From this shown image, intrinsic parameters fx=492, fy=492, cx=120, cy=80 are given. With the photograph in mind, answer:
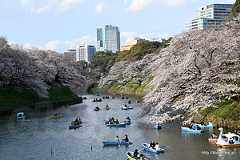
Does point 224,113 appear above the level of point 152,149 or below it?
above

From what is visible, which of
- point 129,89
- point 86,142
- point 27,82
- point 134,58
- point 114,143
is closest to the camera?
point 114,143

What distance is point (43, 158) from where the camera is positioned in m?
35.6

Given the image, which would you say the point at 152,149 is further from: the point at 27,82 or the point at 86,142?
the point at 27,82

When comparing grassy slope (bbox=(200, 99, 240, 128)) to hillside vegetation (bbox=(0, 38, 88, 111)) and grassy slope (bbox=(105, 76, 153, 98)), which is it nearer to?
hillside vegetation (bbox=(0, 38, 88, 111))

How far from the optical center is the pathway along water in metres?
34.9

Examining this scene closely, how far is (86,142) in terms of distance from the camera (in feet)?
137

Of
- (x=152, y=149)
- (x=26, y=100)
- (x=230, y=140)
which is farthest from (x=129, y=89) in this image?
(x=230, y=140)

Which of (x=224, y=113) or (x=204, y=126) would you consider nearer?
(x=224, y=113)

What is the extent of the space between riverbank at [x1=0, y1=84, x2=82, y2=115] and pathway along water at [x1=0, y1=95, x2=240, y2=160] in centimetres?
1239

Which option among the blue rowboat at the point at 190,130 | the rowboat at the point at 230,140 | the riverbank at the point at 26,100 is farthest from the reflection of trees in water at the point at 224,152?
the riverbank at the point at 26,100

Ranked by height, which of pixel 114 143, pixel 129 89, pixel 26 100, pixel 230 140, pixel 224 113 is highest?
pixel 129 89

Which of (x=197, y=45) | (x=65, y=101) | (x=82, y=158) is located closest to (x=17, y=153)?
(x=82, y=158)

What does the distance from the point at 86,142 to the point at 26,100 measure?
36.2 m

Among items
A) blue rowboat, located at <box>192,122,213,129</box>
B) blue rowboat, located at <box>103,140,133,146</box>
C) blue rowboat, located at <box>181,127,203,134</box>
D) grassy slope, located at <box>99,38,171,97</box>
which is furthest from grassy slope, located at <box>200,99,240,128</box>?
grassy slope, located at <box>99,38,171,97</box>
